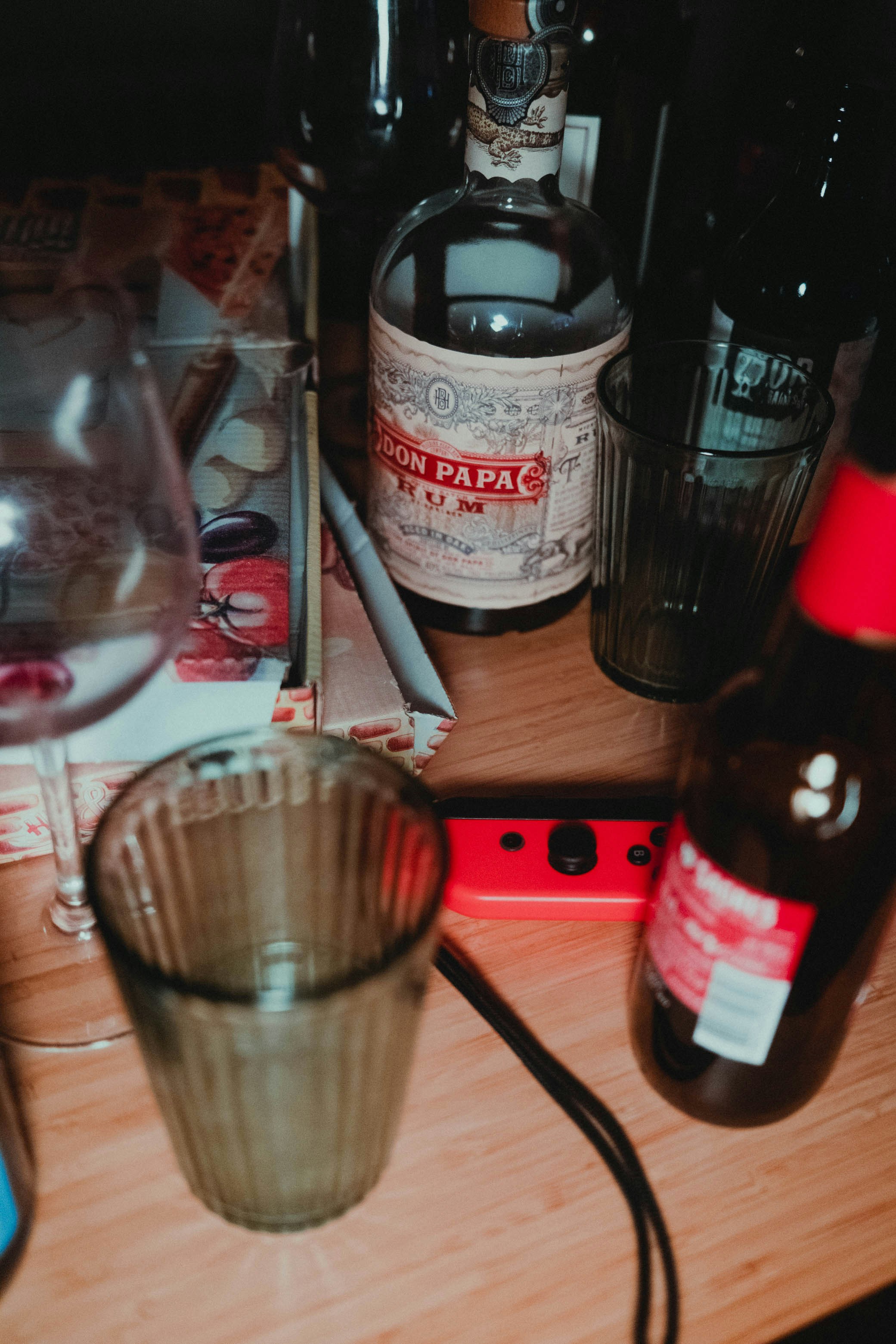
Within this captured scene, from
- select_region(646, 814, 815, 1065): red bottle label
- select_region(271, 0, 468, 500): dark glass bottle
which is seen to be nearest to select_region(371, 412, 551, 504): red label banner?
select_region(271, 0, 468, 500): dark glass bottle

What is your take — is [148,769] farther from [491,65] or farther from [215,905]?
[491,65]

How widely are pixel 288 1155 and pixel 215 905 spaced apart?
86 millimetres

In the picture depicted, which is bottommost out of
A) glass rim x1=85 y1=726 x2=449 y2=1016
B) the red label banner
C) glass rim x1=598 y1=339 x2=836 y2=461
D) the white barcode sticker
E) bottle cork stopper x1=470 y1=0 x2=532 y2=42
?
the white barcode sticker

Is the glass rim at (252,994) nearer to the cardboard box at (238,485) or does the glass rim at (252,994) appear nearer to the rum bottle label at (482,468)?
the cardboard box at (238,485)

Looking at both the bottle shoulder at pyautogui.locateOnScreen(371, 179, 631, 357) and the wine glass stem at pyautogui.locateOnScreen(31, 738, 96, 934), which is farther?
the bottle shoulder at pyautogui.locateOnScreen(371, 179, 631, 357)

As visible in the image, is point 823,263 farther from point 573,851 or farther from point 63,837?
point 63,837

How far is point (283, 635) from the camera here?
0.46 metres

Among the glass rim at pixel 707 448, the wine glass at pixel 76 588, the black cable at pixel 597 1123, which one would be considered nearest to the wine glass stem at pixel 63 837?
the wine glass at pixel 76 588

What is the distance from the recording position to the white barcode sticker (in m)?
0.34

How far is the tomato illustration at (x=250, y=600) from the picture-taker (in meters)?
0.46

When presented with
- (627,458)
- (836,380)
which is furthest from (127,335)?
(836,380)

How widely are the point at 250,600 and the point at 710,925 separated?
0.81 ft

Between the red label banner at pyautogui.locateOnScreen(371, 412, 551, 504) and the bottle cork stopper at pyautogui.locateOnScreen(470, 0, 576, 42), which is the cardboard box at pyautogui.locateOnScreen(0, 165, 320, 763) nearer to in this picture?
the red label banner at pyautogui.locateOnScreen(371, 412, 551, 504)

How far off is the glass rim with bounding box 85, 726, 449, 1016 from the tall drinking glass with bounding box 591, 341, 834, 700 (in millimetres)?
254
